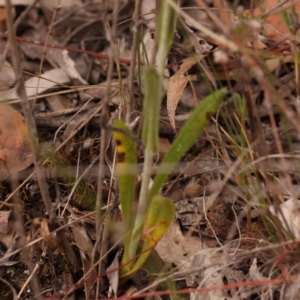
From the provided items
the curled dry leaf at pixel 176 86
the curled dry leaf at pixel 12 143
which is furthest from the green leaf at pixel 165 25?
the curled dry leaf at pixel 12 143

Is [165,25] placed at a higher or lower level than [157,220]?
higher

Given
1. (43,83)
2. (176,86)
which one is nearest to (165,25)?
(176,86)

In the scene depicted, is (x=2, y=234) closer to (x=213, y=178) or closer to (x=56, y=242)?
(x=56, y=242)

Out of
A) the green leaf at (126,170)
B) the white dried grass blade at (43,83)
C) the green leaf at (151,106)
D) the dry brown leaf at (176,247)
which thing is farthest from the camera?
the white dried grass blade at (43,83)

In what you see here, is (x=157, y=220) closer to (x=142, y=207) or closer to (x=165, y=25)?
(x=142, y=207)

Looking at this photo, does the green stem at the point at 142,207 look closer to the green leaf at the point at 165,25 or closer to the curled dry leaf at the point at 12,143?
the green leaf at the point at 165,25

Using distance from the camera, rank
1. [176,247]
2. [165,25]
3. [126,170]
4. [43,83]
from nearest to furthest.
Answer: [165,25] < [126,170] < [176,247] < [43,83]
